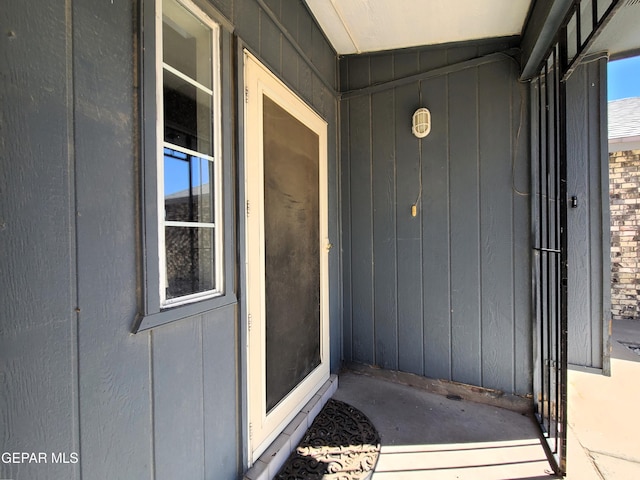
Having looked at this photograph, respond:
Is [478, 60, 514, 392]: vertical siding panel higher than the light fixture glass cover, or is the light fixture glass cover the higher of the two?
the light fixture glass cover

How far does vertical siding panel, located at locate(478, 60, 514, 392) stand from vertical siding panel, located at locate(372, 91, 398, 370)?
0.68m

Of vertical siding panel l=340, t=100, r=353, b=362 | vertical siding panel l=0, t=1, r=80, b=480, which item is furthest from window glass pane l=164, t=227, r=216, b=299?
vertical siding panel l=340, t=100, r=353, b=362

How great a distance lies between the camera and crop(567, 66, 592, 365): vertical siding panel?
7.51ft

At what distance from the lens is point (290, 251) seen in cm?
189

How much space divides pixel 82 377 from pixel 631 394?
Result: 132 inches

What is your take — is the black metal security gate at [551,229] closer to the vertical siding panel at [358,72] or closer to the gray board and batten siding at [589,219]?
the gray board and batten siding at [589,219]

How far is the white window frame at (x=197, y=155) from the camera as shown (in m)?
1.05

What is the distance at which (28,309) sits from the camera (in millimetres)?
722

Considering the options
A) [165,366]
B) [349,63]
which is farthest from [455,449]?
[349,63]

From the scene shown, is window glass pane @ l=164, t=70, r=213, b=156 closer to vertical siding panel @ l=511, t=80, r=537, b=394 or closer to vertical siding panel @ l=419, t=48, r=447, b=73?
vertical siding panel @ l=419, t=48, r=447, b=73

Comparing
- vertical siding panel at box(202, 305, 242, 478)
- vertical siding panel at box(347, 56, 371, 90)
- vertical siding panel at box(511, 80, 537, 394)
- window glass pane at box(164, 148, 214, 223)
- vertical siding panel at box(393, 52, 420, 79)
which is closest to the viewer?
window glass pane at box(164, 148, 214, 223)

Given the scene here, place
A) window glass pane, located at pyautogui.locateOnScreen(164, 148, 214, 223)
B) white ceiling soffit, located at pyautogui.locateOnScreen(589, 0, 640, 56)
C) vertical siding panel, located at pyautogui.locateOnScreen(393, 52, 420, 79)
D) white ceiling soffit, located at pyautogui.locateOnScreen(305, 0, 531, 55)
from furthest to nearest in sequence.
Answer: vertical siding panel, located at pyautogui.locateOnScreen(393, 52, 420, 79) < white ceiling soffit, located at pyautogui.locateOnScreen(305, 0, 531, 55) < white ceiling soffit, located at pyautogui.locateOnScreen(589, 0, 640, 56) < window glass pane, located at pyautogui.locateOnScreen(164, 148, 214, 223)

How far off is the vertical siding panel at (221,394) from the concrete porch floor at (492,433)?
81 cm

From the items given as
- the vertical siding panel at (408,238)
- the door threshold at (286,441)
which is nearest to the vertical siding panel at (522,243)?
the vertical siding panel at (408,238)
